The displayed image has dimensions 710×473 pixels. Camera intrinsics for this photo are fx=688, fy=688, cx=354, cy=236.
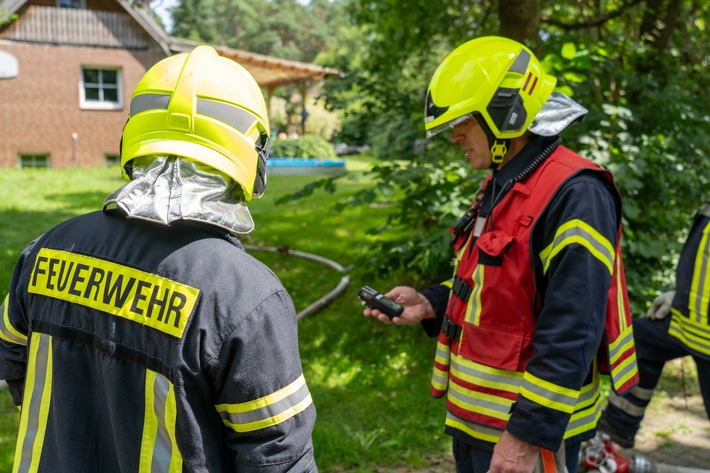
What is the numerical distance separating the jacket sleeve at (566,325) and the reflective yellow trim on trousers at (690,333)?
165 centimetres

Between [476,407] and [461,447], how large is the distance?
23cm

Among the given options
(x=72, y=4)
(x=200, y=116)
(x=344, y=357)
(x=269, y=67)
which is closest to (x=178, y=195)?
(x=200, y=116)

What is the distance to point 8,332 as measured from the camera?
72.5 inches

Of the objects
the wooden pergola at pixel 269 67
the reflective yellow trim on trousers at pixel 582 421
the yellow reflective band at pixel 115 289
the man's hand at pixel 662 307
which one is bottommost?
the wooden pergola at pixel 269 67

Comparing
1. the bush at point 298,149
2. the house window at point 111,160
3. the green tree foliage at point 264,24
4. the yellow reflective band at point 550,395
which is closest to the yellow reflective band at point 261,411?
the yellow reflective band at point 550,395

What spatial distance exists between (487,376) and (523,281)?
0.37 metres

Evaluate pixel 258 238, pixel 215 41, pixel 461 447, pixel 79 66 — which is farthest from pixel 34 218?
pixel 215 41

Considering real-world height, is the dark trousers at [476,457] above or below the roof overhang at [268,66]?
above

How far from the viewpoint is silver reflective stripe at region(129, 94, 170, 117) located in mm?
1647

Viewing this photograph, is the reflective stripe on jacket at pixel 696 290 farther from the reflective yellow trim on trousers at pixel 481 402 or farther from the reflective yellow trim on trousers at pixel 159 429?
the reflective yellow trim on trousers at pixel 159 429

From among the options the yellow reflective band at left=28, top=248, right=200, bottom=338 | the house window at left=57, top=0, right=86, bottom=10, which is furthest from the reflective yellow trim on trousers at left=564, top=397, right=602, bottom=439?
the house window at left=57, top=0, right=86, bottom=10

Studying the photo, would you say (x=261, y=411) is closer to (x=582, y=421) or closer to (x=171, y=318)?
(x=171, y=318)

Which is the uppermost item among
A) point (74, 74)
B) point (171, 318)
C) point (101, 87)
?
point (171, 318)

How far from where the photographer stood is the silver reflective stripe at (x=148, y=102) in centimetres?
165
